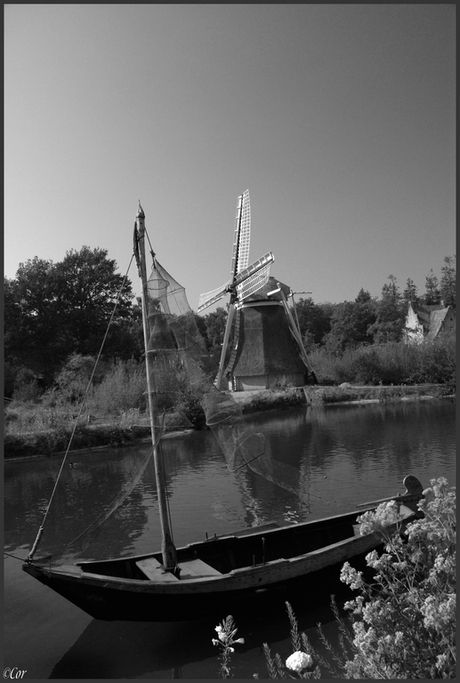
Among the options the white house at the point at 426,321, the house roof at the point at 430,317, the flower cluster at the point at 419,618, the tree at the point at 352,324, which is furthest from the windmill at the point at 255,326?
the flower cluster at the point at 419,618

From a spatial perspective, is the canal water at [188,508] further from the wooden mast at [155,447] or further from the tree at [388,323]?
the tree at [388,323]

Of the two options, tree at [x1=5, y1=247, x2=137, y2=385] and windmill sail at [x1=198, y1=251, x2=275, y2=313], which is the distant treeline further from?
windmill sail at [x1=198, y1=251, x2=275, y2=313]

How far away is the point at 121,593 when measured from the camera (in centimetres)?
654

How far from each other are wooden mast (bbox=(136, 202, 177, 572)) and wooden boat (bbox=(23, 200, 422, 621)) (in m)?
0.01

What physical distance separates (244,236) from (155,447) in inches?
1178

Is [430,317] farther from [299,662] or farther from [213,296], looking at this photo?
[299,662]

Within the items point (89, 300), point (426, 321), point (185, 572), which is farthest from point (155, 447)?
point (426, 321)

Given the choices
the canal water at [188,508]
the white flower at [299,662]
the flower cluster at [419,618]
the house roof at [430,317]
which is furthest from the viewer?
the house roof at [430,317]

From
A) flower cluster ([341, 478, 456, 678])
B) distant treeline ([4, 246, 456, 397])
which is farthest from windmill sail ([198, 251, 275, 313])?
flower cluster ([341, 478, 456, 678])

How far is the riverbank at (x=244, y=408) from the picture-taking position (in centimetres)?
2017

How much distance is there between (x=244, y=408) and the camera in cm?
2920

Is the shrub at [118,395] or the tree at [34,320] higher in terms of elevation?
the tree at [34,320]

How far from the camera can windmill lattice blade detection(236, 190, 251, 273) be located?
35406 mm

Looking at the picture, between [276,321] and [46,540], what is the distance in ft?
95.5
